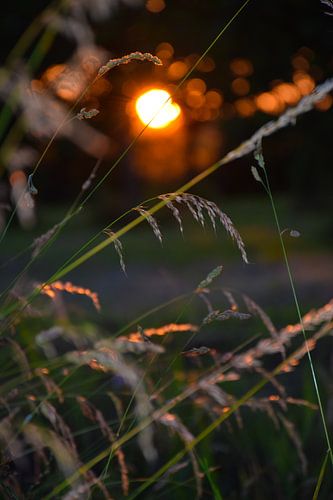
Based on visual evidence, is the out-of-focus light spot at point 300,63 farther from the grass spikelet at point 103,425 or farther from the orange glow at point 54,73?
the grass spikelet at point 103,425

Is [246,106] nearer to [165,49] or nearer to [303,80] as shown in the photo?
[165,49]

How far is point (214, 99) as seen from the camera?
1019 cm

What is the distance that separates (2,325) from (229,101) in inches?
330

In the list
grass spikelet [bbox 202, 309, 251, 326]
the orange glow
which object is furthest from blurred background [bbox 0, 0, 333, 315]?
grass spikelet [bbox 202, 309, 251, 326]

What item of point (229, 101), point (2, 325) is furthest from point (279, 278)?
point (2, 325)

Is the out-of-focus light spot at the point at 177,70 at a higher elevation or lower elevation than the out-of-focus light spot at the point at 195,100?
higher

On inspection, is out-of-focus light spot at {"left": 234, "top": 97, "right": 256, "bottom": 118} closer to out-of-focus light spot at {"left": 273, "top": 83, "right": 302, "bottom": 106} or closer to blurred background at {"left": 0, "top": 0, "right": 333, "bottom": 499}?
blurred background at {"left": 0, "top": 0, "right": 333, "bottom": 499}

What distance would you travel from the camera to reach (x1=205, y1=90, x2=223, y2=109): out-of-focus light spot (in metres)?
9.86

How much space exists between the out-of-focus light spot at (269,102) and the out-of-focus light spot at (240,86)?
0.50m

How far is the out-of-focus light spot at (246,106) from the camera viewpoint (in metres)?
9.49

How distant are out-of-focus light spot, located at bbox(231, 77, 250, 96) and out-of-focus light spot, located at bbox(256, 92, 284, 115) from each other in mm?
497

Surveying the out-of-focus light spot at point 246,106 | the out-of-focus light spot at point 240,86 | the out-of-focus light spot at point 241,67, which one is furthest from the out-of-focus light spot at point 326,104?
the out-of-focus light spot at point 246,106

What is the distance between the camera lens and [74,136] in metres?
1.46

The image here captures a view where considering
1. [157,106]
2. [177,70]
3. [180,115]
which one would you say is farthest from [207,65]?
[157,106]
